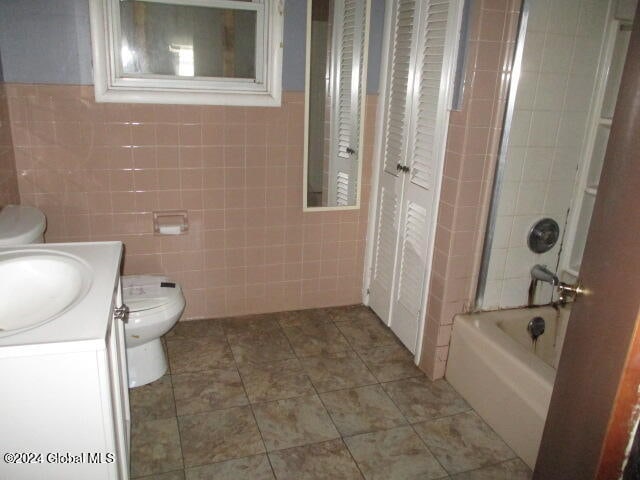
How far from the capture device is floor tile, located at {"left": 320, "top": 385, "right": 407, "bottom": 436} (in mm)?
2004

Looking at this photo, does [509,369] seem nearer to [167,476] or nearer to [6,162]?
[167,476]

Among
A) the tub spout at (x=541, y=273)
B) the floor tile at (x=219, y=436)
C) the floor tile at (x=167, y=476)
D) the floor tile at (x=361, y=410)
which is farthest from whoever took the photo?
the tub spout at (x=541, y=273)

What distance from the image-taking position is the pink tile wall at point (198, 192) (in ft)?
7.50

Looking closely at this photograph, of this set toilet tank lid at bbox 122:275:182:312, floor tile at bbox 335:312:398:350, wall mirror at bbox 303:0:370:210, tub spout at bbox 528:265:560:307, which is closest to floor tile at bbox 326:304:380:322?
floor tile at bbox 335:312:398:350

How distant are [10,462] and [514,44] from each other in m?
1.99

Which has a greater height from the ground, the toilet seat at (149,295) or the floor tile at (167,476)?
the toilet seat at (149,295)

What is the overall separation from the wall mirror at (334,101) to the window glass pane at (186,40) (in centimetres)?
32

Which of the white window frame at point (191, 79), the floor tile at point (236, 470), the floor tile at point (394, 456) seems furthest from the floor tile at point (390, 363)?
the white window frame at point (191, 79)

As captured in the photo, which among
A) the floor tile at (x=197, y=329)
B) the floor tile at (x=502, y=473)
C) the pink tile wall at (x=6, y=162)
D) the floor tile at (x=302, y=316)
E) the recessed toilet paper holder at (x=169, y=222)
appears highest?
the pink tile wall at (x=6, y=162)

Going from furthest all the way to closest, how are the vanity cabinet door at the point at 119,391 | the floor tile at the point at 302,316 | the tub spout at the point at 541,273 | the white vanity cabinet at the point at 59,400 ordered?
1. the floor tile at the point at 302,316
2. the tub spout at the point at 541,273
3. the vanity cabinet door at the point at 119,391
4. the white vanity cabinet at the point at 59,400

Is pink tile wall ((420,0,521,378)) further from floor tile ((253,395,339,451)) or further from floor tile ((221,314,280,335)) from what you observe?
floor tile ((221,314,280,335))

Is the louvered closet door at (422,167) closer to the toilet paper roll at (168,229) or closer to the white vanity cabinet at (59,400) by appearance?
the toilet paper roll at (168,229)

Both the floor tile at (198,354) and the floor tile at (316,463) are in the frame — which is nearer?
the floor tile at (316,463)

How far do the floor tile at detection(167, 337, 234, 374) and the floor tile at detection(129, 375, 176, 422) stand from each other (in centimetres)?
12
